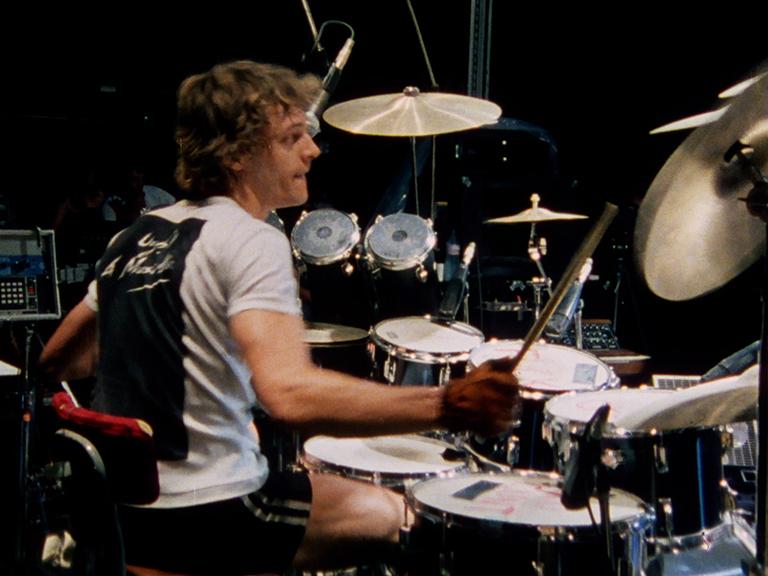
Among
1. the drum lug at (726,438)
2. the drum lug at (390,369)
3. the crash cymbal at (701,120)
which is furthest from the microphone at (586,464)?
the drum lug at (390,369)

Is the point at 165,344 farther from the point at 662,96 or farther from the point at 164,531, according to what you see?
the point at 662,96

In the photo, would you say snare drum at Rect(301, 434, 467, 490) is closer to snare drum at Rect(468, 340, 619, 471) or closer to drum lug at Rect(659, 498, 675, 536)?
snare drum at Rect(468, 340, 619, 471)

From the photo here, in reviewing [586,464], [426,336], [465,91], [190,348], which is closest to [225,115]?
[190,348]

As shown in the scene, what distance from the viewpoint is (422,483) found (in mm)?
2008

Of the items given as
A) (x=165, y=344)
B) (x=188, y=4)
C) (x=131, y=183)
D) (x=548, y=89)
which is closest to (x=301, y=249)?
(x=131, y=183)

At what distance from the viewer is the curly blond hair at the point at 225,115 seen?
173 cm

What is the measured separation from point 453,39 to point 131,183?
3936 millimetres

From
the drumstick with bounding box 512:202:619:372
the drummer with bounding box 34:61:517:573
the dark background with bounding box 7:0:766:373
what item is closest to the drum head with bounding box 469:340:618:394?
the drummer with bounding box 34:61:517:573

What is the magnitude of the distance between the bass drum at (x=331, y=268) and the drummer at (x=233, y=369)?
2.24 meters

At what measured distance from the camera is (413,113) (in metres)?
3.84

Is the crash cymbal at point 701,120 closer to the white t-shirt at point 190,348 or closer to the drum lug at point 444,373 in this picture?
the white t-shirt at point 190,348

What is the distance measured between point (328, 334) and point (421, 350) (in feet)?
2.17

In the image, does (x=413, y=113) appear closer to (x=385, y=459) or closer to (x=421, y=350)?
(x=421, y=350)

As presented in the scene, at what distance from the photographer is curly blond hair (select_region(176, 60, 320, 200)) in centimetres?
173
